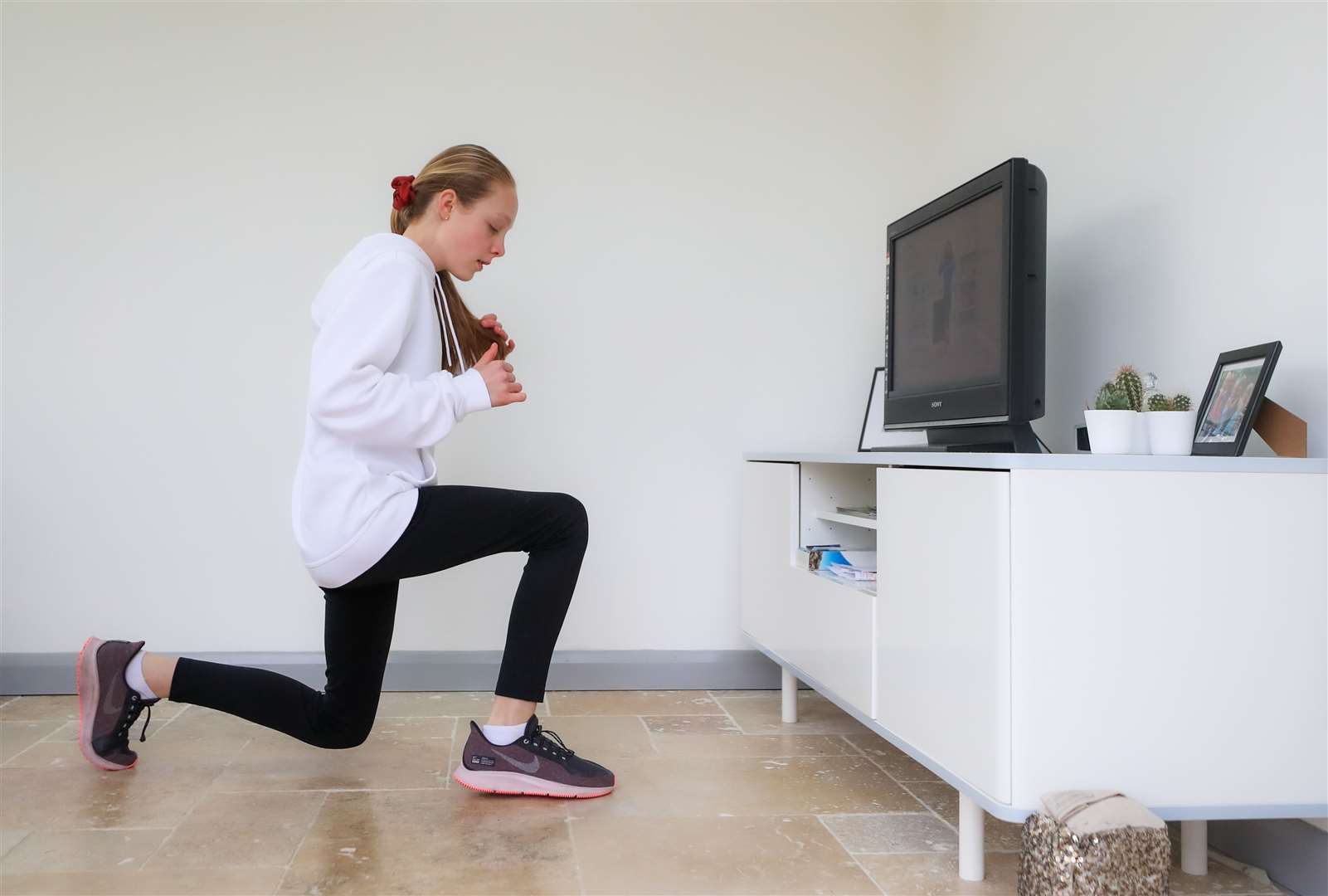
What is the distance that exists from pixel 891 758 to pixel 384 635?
1.08 meters

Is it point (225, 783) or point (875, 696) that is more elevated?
point (875, 696)

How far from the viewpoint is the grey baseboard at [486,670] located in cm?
286

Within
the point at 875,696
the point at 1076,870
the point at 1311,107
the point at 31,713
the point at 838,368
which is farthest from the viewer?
the point at 838,368

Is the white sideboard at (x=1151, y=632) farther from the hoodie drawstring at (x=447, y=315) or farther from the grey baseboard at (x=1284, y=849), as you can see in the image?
the hoodie drawstring at (x=447, y=315)

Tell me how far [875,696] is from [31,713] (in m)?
Answer: 2.07

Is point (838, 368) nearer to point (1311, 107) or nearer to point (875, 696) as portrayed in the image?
point (875, 696)

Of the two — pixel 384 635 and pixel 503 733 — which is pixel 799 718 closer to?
pixel 503 733

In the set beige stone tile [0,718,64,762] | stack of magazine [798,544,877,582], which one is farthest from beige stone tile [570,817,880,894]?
beige stone tile [0,718,64,762]

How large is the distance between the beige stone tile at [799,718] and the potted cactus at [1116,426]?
1.07 m

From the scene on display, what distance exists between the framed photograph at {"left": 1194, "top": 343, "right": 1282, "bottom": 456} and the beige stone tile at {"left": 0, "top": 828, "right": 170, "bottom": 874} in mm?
1742

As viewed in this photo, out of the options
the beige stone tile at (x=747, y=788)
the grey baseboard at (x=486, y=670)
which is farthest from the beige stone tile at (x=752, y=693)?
the beige stone tile at (x=747, y=788)

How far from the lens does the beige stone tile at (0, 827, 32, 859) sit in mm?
1712

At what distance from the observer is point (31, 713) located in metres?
2.66

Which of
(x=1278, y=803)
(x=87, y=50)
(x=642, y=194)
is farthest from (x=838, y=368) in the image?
(x=87, y=50)
